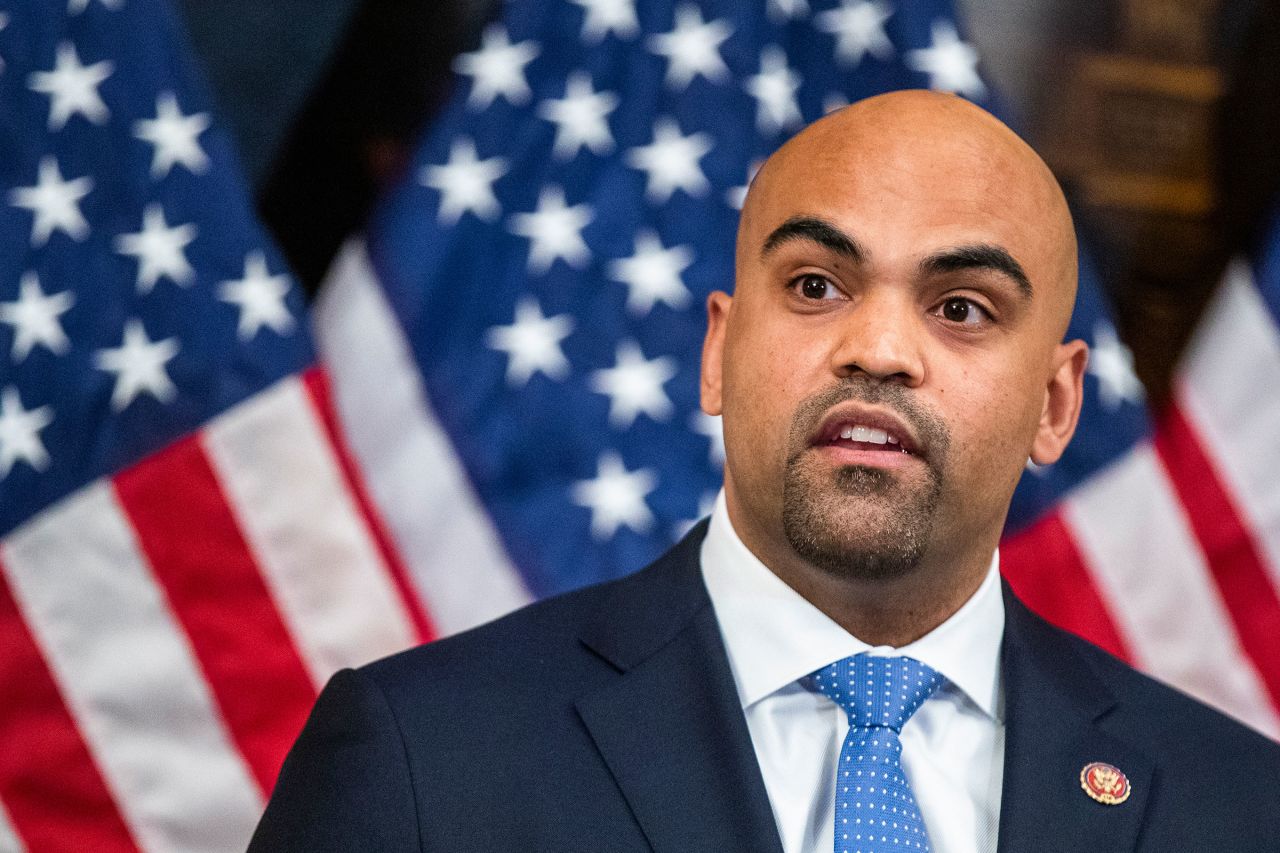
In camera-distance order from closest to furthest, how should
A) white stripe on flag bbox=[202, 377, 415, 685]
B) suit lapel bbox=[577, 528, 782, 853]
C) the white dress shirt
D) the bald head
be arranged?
suit lapel bbox=[577, 528, 782, 853], the white dress shirt, the bald head, white stripe on flag bbox=[202, 377, 415, 685]

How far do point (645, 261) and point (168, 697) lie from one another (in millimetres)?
1253

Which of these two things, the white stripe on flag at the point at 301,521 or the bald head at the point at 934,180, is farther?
the white stripe on flag at the point at 301,521

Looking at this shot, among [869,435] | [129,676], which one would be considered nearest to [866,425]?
[869,435]

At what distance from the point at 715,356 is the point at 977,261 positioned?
1.43ft

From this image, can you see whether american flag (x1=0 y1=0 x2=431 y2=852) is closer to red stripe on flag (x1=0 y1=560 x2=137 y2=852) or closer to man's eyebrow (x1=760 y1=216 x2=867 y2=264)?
red stripe on flag (x1=0 y1=560 x2=137 y2=852)

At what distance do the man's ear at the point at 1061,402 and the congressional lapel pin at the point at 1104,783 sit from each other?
448mm

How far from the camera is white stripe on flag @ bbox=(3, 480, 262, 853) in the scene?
2668mm

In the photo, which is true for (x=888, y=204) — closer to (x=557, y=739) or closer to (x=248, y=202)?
(x=557, y=739)

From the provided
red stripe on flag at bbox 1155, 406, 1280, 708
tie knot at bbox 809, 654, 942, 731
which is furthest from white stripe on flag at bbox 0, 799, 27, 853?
red stripe on flag at bbox 1155, 406, 1280, 708

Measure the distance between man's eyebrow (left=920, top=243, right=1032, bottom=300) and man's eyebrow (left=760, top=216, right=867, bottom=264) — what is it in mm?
92

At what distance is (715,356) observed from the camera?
2186mm

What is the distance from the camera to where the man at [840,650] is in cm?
179

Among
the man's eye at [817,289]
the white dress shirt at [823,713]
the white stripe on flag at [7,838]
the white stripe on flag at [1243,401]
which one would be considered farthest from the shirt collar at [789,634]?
the white stripe on flag at [7,838]

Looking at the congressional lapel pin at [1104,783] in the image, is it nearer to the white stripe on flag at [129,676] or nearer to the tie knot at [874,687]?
the tie knot at [874,687]
